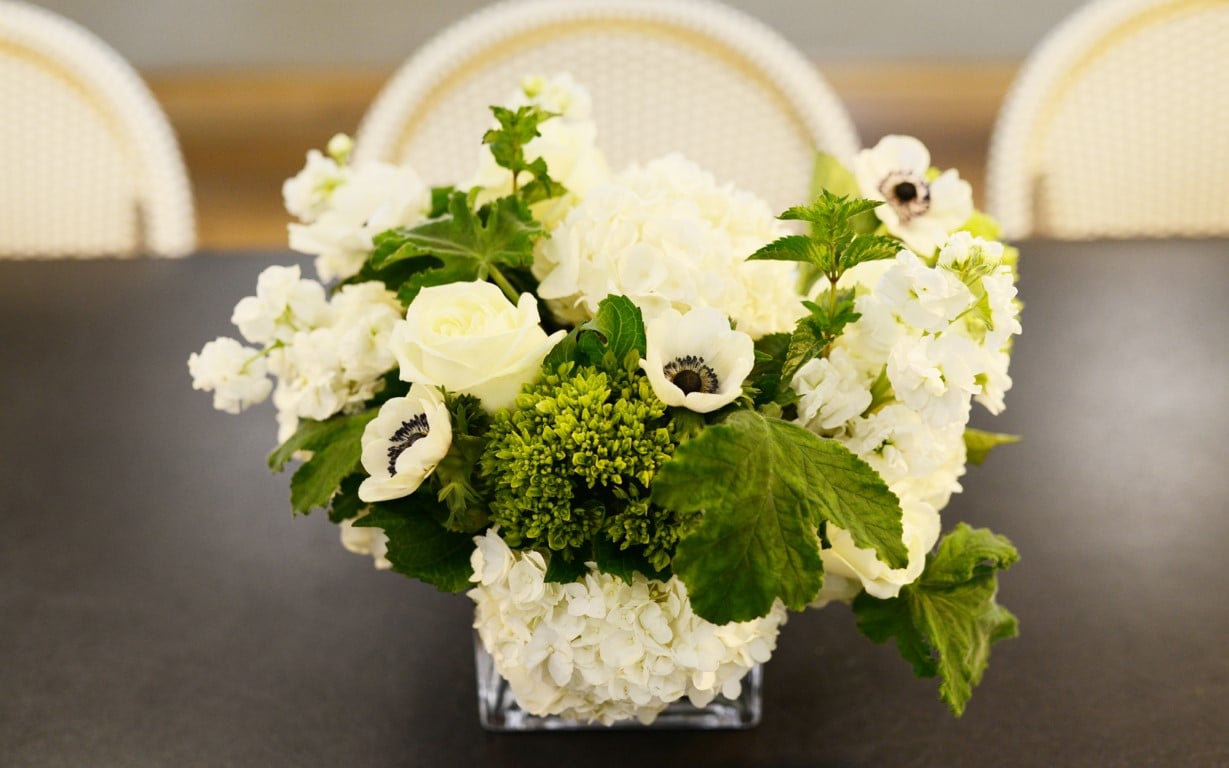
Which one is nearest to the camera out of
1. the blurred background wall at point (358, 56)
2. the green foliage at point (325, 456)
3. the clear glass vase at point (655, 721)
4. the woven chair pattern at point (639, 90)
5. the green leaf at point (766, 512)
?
the green leaf at point (766, 512)

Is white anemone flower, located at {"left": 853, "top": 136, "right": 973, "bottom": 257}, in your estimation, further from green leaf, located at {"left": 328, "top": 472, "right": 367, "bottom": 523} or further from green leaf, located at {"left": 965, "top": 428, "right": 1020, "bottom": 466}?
green leaf, located at {"left": 328, "top": 472, "right": 367, "bottom": 523}

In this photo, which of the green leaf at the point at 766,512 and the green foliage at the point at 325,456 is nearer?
the green leaf at the point at 766,512

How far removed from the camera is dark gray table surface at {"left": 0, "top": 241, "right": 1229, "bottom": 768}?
0.65 m

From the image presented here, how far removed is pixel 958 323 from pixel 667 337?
132 millimetres

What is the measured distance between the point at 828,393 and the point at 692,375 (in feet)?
0.21

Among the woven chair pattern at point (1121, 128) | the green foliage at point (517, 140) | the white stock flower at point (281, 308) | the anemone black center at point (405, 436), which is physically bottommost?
the anemone black center at point (405, 436)

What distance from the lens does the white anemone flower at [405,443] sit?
1.51 feet

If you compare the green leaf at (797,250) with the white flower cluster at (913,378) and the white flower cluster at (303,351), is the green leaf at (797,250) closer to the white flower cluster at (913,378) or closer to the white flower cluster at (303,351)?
the white flower cluster at (913,378)

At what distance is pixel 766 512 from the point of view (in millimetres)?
452

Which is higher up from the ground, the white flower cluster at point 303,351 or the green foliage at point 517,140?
the green foliage at point 517,140

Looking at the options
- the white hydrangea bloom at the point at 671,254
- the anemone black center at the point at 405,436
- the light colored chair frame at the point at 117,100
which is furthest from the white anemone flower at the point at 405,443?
the light colored chair frame at the point at 117,100

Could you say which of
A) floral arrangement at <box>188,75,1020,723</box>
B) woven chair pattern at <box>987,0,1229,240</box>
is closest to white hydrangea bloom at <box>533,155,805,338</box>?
floral arrangement at <box>188,75,1020,723</box>

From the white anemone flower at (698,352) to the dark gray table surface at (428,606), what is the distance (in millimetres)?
285

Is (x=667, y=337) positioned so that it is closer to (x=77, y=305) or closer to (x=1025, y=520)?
(x=1025, y=520)
